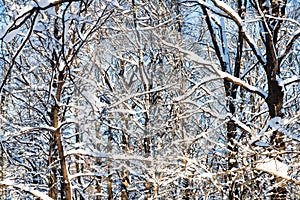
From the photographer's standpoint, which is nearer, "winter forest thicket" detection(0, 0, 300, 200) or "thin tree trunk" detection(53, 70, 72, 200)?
"winter forest thicket" detection(0, 0, 300, 200)

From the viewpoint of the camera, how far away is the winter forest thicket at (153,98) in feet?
17.3

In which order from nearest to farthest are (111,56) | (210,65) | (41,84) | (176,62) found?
(210,65), (41,84), (176,62), (111,56)

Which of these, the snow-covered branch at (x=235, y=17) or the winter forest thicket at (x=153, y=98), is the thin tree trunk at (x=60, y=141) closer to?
the winter forest thicket at (x=153, y=98)

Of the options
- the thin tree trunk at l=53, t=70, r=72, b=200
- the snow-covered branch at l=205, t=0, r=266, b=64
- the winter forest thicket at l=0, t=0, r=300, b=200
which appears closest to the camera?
the winter forest thicket at l=0, t=0, r=300, b=200

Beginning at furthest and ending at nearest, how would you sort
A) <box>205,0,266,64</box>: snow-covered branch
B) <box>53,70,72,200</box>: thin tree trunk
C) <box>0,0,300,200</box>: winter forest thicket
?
<box>53,70,72,200</box>: thin tree trunk
<box>205,0,266,64</box>: snow-covered branch
<box>0,0,300,200</box>: winter forest thicket

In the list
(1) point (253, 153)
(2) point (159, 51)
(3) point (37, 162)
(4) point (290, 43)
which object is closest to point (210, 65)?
(4) point (290, 43)

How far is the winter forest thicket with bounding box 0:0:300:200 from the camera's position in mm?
5262

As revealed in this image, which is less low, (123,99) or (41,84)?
(41,84)

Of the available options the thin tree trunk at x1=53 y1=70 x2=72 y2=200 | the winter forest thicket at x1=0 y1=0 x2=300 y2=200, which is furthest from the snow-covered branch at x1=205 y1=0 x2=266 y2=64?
the thin tree trunk at x1=53 y1=70 x2=72 y2=200

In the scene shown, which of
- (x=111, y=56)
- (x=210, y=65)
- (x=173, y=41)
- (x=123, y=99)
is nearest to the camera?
(x=210, y=65)

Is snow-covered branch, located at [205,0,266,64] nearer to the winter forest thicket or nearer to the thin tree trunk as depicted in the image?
the winter forest thicket

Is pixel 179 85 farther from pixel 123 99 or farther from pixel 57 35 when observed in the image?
pixel 57 35

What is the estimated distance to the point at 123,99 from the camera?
9094mm

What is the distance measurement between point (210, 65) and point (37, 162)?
5.92 meters
